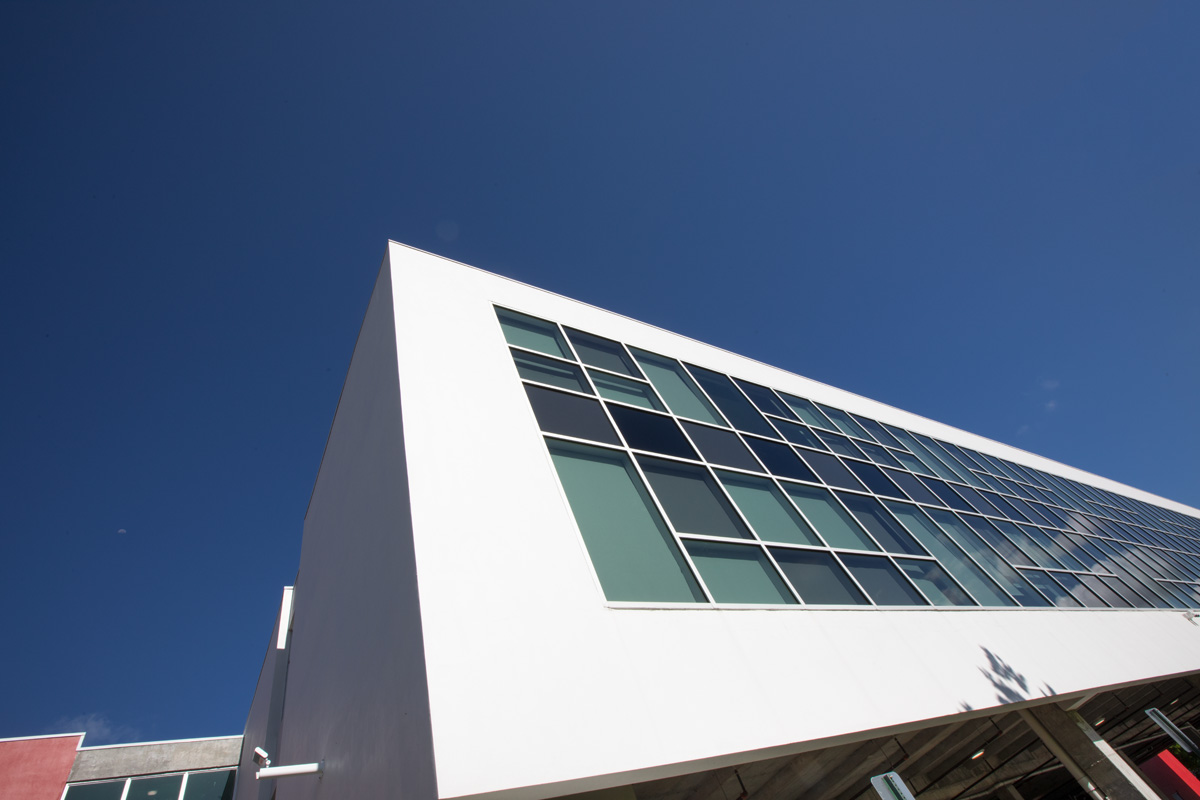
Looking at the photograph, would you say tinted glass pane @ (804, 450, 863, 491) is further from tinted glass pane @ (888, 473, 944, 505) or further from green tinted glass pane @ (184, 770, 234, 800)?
green tinted glass pane @ (184, 770, 234, 800)

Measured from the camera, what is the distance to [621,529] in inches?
211

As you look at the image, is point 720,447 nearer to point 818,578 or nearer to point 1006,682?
point 818,578

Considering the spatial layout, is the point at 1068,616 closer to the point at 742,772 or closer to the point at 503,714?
the point at 742,772

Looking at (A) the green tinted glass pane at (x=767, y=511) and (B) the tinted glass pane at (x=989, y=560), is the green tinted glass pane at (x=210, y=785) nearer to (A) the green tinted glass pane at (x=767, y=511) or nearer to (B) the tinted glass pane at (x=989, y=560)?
(A) the green tinted glass pane at (x=767, y=511)

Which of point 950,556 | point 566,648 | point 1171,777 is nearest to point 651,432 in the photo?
point 566,648

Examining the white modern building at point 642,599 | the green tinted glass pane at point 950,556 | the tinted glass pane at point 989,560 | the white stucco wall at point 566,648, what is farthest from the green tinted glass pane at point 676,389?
the tinted glass pane at point 989,560

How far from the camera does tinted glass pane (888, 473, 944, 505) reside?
10617 mm

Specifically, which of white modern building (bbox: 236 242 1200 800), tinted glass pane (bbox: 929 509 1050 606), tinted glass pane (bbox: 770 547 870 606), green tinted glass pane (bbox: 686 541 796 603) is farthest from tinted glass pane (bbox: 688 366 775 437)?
tinted glass pane (bbox: 929 509 1050 606)

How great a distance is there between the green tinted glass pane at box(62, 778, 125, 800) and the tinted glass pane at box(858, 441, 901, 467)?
83.0 ft

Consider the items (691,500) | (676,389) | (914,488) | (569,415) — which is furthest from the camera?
(914,488)

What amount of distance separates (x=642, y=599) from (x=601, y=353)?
492 cm

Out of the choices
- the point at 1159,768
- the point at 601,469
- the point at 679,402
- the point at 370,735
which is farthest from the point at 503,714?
the point at 1159,768

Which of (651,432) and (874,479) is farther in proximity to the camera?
(874,479)

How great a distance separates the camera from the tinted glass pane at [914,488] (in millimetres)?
10617
